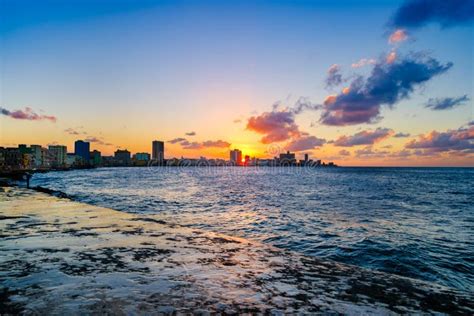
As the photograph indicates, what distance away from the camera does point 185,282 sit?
591 cm

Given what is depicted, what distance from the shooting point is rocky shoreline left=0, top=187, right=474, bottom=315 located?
15.7 ft

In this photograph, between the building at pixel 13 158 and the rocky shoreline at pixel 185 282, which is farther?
the building at pixel 13 158

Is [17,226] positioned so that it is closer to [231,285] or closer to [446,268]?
[231,285]

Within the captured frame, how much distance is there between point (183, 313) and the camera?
4.43 metres

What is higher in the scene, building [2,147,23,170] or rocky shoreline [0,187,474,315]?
building [2,147,23,170]

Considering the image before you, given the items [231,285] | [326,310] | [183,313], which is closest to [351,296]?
[326,310]

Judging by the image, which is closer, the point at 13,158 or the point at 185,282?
the point at 185,282

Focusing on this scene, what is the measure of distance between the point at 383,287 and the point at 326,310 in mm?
2311

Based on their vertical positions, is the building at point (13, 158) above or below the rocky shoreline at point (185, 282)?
above

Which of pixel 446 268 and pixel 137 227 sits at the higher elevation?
pixel 137 227

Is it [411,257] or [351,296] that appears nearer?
[351,296]

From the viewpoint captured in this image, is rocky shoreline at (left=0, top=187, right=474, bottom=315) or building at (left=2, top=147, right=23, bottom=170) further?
building at (left=2, top=147, right=23, bottom=170)

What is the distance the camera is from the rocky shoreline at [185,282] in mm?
4773

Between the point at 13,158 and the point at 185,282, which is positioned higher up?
the point at 13,158
